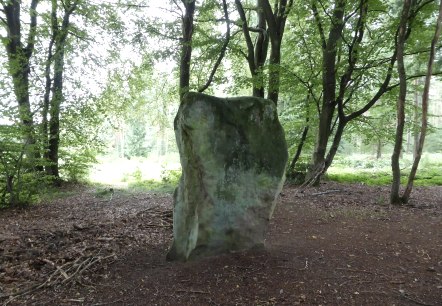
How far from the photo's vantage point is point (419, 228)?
19.8 feet

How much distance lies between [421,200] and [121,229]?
779 centimetres

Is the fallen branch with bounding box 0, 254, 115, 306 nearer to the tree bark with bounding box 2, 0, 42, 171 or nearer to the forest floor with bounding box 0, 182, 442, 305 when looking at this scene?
the forest floor with bounding box 0, 182, 442, 305

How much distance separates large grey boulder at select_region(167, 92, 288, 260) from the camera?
4.36m

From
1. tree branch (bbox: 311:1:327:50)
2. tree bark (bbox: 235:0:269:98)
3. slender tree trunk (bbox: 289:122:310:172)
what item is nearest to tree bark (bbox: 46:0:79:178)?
tree bark (bbox: 235:0:269:98)

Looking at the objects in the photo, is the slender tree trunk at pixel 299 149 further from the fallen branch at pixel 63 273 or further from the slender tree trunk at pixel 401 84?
the fallen branch at pixel 63 273

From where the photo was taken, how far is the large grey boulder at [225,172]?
436 cm

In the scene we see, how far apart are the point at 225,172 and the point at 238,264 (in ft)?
3.90

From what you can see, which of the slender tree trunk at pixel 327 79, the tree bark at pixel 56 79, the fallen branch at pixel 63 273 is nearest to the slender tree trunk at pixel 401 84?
the slender tree trunk at pixel 327 79

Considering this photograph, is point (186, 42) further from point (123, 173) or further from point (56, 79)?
point (123, 173)

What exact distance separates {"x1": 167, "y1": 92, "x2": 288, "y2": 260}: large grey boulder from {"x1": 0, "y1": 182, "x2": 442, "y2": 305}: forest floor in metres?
0.28

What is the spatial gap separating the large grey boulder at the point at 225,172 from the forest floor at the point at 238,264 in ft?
0.90

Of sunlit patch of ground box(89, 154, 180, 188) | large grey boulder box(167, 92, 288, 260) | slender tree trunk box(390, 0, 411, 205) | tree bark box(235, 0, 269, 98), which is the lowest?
sunlit patch of ground box(89, 154, 180, 188)

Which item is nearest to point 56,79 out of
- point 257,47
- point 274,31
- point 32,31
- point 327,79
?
point 32,31

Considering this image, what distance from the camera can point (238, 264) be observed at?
13.8 feet
